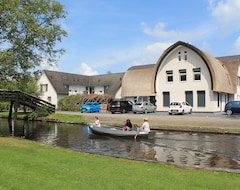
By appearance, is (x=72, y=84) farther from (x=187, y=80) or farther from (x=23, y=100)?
(x=187, y=80)

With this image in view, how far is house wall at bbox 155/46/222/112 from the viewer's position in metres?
37.4

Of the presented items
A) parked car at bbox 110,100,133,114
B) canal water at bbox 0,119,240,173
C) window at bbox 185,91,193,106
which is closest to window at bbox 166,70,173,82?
window at bbox 185,91,193,106

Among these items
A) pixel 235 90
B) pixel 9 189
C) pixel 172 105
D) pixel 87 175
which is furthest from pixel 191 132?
pixel 235 90

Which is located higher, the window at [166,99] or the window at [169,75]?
the window at [169,75]

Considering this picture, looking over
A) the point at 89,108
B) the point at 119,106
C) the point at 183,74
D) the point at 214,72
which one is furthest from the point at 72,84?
the point at 214,72

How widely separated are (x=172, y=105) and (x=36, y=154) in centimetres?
2505

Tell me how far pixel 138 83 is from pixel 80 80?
2420 cm

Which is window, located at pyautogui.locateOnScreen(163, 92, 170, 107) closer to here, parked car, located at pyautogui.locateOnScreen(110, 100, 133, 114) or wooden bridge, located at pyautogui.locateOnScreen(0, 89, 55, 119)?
parked car, located at pyautogui.locateOnScreen(110, 100, 133, 114)

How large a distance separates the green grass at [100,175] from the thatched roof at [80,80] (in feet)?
163

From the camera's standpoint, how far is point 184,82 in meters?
39.8

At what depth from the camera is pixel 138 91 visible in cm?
4478

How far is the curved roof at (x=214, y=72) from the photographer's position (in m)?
35.9

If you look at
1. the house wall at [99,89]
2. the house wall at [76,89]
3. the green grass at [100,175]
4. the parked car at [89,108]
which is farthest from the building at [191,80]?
the green grass at [100,175]

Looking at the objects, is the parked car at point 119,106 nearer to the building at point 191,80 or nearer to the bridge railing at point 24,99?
the building at point 191,80
